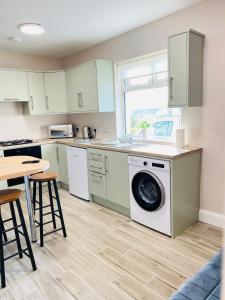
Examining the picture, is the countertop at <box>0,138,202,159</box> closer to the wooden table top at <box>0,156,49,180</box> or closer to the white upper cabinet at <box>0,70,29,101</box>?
the white upper cabinet at <box>0,70,29,101</box>

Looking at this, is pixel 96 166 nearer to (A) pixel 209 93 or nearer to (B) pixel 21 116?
(A) pixel 209 93

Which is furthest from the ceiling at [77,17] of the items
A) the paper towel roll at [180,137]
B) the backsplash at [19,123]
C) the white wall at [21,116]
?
the paper towel roll at [180,137]

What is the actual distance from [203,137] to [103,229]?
162 cm

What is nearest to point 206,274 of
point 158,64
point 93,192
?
point 93,192

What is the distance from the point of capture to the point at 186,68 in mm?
2482

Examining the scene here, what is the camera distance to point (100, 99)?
367 cm

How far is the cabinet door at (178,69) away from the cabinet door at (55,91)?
8.07ft

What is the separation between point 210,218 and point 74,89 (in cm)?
301

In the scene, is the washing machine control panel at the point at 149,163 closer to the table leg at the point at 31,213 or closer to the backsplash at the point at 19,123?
the table leg at the point at 31,213

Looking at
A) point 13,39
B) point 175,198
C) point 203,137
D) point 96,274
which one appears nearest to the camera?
point 96,274

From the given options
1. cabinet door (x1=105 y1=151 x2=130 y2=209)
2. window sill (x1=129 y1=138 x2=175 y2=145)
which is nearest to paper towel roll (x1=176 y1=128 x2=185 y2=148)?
window sill (x1=129 y1=138 x2=175 y2=145)

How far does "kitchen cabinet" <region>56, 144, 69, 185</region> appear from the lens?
160 inches

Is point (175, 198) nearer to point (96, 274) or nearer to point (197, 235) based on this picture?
point (197, 235)

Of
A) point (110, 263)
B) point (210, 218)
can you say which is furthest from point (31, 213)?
point (210, 218)
